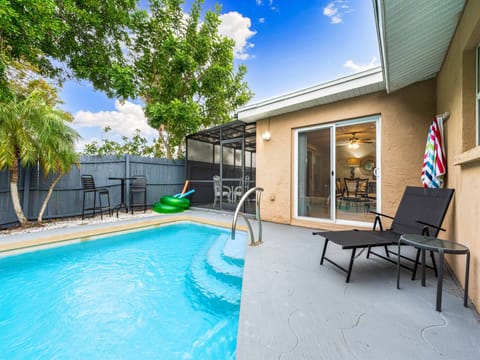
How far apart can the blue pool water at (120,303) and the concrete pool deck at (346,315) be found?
0.49 m

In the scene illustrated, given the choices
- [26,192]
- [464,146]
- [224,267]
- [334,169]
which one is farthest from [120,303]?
[26,192]

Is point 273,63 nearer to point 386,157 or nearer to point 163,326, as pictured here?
point 386,157

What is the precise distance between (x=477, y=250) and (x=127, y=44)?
13.4m

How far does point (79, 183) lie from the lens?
6.64 meters

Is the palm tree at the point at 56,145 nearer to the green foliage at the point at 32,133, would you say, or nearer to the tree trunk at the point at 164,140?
the green foliage at the point at 32,133

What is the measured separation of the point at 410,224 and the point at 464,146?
105 cm

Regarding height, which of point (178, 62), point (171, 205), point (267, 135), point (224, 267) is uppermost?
point (178, 62)

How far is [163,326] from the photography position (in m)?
2.21

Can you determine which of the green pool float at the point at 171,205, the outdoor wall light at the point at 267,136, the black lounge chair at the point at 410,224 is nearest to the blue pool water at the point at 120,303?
the black lounge chair at the point at 410,224

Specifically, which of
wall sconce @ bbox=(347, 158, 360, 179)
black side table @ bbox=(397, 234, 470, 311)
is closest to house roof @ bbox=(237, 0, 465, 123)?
wall sconce @ bbox=(347, 158, 360, 179)

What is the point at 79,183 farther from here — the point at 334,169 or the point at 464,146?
the point at 464,146

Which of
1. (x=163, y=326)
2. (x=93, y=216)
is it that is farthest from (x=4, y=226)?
(x=163, y=326)

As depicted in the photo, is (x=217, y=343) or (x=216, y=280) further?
(x=216, y=280)

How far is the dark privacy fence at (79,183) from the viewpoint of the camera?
5430 millimetres
